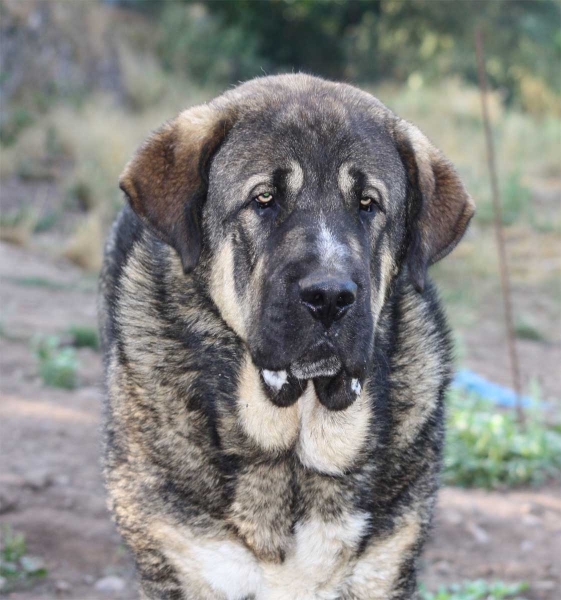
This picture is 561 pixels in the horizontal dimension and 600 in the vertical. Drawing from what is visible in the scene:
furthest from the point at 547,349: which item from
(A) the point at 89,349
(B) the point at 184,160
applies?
(B) the point at 184,160

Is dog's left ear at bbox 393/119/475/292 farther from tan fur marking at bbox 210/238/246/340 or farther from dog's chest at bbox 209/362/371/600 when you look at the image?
tan fur marking at bbox 210/238/246/340

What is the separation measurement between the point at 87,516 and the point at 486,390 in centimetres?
344

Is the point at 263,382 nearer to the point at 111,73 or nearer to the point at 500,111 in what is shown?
the point at 111,73

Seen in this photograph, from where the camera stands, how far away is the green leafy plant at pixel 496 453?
5.69 meters

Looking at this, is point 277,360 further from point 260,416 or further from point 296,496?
point 296,496

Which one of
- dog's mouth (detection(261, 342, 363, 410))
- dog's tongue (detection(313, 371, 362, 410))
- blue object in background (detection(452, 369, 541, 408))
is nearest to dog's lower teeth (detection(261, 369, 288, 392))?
dog's mouth (detection(261, 342, 363, 410))

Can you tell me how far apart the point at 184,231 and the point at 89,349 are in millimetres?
4516

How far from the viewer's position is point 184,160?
3525mm

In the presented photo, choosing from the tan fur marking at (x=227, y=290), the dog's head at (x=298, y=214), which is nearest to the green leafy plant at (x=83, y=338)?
the dog's head at (x=298, y=214)

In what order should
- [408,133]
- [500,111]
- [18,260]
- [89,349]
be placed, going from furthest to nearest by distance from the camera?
[500,111], [18,260], [89,349], [408,133]

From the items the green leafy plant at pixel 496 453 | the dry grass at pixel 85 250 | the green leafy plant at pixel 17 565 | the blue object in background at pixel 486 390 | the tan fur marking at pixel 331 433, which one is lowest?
the dry grass at pixel 85 250

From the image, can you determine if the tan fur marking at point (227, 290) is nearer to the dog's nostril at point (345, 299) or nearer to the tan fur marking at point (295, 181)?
the tan fur marking at point (295, 181)

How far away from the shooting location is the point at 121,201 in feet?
42.1

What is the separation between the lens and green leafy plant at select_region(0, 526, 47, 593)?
14.0 feet
